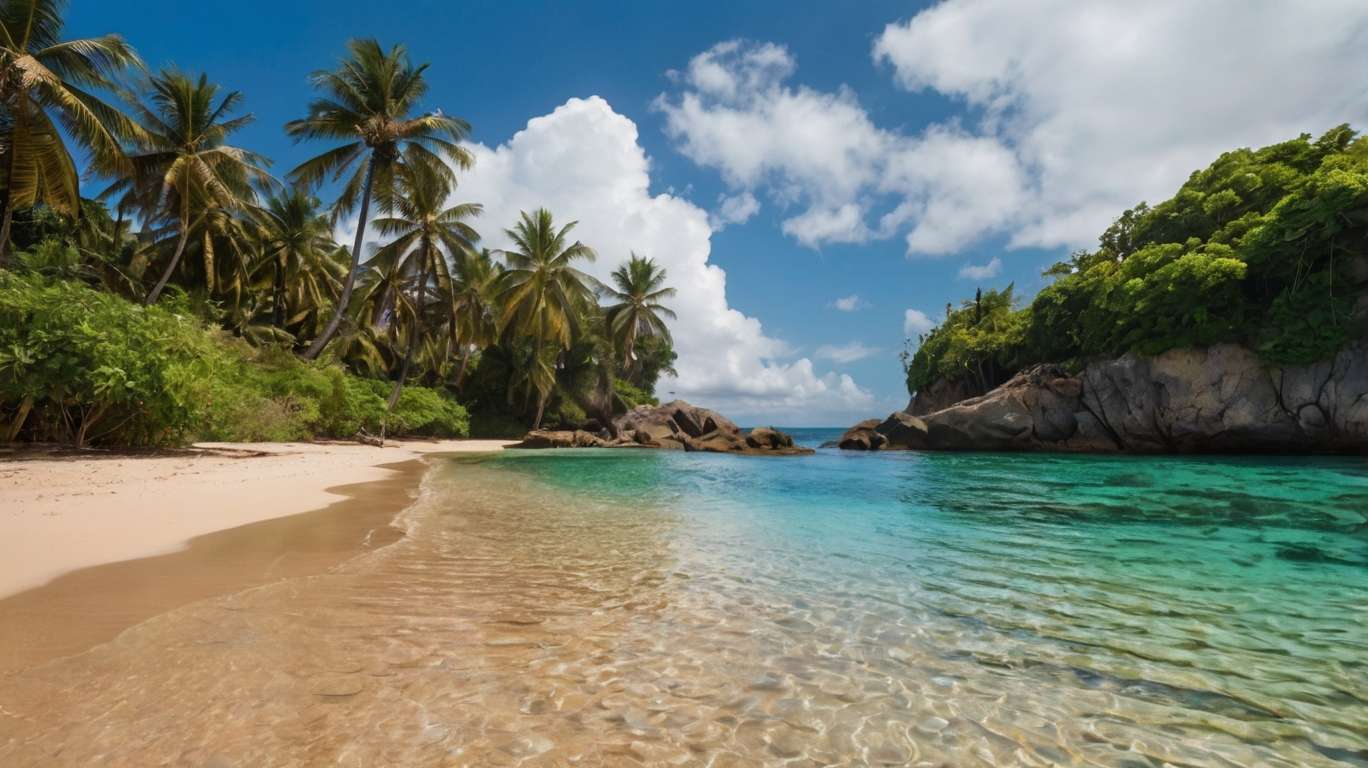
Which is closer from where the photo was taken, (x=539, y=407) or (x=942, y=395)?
(x=539, y=407)

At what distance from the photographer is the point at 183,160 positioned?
62.1 feet

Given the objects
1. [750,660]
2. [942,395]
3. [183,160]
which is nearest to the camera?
[750,660]

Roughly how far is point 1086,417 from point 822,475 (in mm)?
16474

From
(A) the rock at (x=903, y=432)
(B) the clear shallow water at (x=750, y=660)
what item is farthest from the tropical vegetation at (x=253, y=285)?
(A) the rock at (x=903, y=432)

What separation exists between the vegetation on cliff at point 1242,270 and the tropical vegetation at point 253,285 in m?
25.1

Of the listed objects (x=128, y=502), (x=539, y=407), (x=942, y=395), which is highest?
(x=942, y=395)

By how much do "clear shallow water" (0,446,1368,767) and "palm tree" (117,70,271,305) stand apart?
2028 centimetres

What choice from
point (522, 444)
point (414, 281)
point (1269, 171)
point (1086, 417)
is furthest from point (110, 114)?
point (1269, 171)

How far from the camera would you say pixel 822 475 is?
53.6 ft

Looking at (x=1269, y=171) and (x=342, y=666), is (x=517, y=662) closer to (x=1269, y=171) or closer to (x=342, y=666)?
(x=342, y=666)

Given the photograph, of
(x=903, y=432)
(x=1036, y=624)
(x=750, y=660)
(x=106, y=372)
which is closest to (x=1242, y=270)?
(x=903, y=432)

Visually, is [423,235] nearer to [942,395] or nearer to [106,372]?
[106,372]

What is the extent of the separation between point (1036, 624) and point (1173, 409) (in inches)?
988

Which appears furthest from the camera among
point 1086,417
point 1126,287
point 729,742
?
point 1086,417
